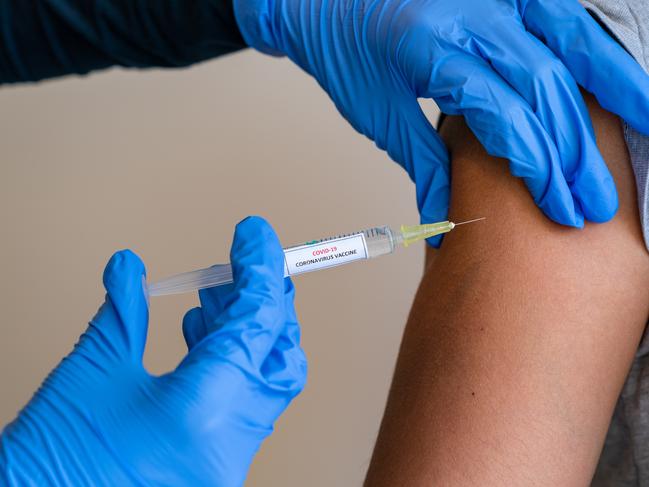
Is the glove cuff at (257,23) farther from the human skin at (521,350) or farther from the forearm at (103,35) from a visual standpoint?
the human skin at (521,350)

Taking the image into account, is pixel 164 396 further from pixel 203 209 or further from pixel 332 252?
pixel 203 209

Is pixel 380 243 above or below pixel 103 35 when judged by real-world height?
below

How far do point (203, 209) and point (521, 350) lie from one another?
51.9 inches

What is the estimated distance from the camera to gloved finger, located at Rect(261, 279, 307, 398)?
99 cm

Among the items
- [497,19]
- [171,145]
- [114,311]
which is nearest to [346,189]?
[171,145]

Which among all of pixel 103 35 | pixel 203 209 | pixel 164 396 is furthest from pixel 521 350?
pixel 203 209

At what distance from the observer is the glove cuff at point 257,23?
1.40 m

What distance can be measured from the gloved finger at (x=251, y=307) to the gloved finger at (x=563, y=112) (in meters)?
0.46

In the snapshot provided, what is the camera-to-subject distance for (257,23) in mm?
1433

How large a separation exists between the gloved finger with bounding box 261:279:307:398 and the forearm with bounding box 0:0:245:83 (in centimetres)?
77

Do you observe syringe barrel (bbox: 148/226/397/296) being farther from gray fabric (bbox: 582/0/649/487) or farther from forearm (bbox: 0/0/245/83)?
forearm (bbox: 0/0/245/83)

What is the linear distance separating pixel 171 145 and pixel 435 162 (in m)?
1.25

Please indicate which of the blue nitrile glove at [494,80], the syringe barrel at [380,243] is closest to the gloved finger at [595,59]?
the blue nitrile glove at [494,80]

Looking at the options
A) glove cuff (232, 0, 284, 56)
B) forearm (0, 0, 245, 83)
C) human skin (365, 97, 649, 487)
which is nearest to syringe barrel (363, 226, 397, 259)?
human skin (365, 97, 649, 487)
